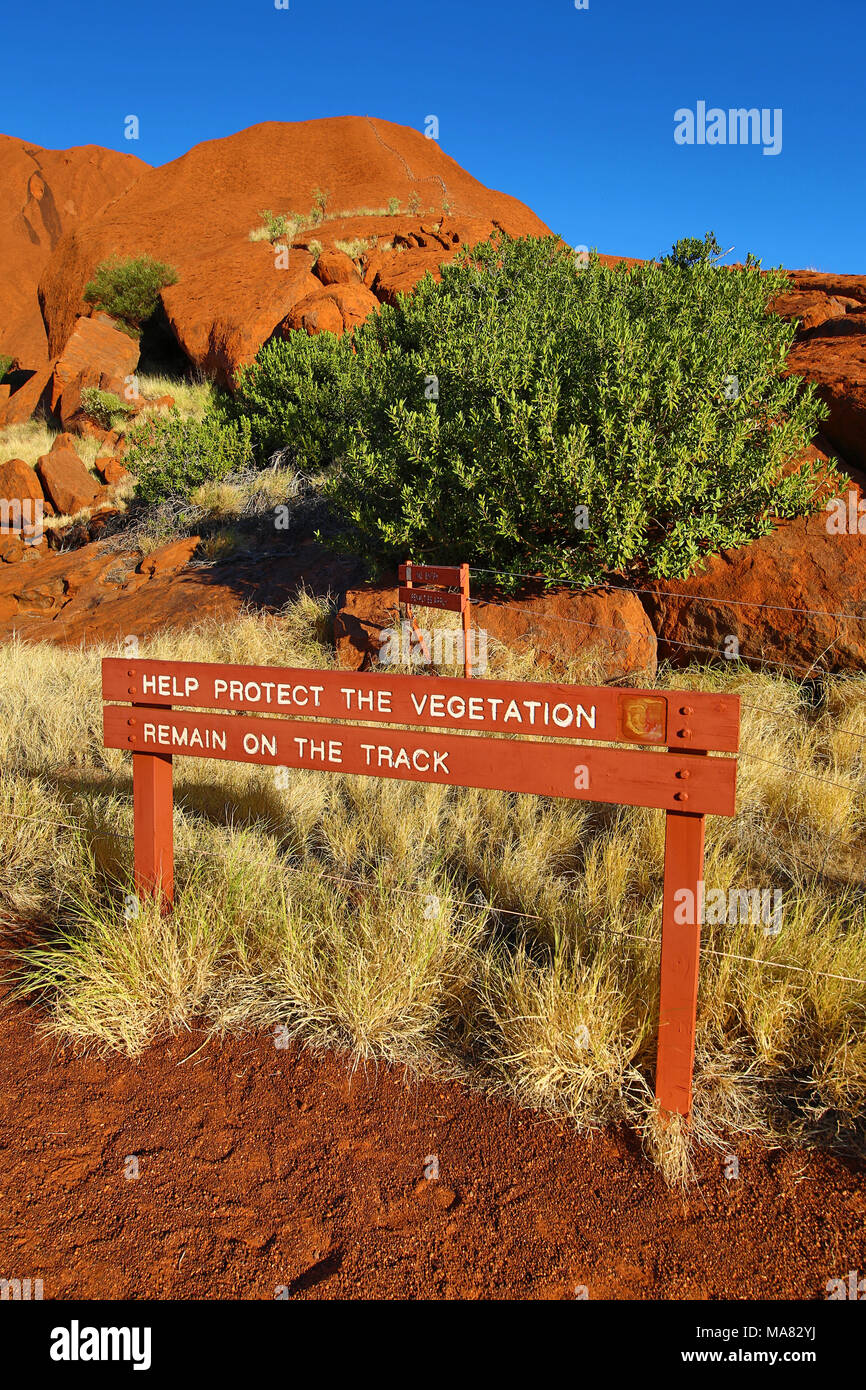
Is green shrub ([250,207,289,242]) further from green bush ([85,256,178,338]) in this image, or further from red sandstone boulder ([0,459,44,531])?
red sandstone boulder ([0,459,44,531])

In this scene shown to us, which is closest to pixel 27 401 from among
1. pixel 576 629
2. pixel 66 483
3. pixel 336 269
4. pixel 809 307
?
pixel 66 483

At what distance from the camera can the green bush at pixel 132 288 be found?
19.8 metres

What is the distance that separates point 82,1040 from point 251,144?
119 feet

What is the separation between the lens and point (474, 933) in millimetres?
3133

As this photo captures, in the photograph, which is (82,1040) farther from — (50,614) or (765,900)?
(50,614)

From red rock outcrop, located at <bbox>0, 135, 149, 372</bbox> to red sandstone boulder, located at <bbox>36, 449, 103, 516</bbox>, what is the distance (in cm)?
3783

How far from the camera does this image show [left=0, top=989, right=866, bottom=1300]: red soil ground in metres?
1.88

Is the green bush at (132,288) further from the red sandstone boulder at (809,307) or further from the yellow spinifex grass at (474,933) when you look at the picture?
the yellow spinifex grass at (474,933)

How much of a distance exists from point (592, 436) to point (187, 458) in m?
7.80

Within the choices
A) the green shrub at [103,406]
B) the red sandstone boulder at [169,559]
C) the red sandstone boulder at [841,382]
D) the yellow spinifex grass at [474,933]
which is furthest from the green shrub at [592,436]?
the green shrub at [103,406]

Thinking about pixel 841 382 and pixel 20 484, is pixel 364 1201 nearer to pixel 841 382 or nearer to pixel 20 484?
pixel 841 382

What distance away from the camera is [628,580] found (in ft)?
22.8

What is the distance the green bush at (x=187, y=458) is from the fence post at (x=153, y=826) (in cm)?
976

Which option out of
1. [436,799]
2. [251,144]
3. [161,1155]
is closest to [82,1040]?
[161,1155]
